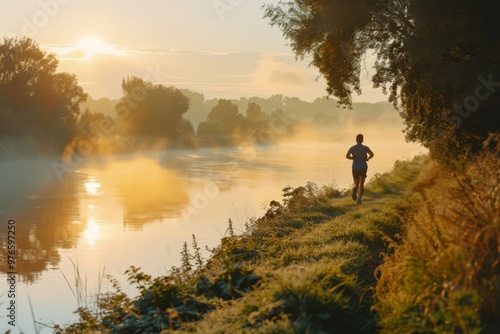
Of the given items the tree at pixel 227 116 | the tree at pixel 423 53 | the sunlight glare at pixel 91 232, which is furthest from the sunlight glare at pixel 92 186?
the tree at pixel 227 116

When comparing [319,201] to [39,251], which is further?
[319,201]

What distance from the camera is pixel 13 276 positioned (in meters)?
16.2

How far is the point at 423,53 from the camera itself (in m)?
22.6

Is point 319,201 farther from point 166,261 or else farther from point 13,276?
point 13,276

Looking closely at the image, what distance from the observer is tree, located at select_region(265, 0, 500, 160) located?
21.8m

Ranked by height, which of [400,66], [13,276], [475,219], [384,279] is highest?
[400,66]

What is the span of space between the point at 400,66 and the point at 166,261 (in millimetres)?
12879

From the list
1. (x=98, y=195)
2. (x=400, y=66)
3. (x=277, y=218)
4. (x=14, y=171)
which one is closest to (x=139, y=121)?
(x=14, y=171)

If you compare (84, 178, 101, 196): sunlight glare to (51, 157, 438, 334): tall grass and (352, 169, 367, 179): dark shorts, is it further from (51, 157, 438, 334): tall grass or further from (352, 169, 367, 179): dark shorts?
(51, 157, 438, 334): tall grass

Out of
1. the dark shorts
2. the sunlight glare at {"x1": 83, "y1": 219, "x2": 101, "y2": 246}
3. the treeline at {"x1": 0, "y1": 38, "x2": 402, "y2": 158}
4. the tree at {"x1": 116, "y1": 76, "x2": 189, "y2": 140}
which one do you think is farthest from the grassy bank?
the tree at {"x1": 116, "y1": 76, "x2": 189, "y2": 140}

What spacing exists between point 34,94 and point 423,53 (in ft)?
182

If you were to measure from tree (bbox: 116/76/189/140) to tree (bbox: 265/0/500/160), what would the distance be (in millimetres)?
74433

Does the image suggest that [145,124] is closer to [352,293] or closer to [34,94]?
[34,94]

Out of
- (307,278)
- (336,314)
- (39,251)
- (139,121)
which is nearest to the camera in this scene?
(336,314)
